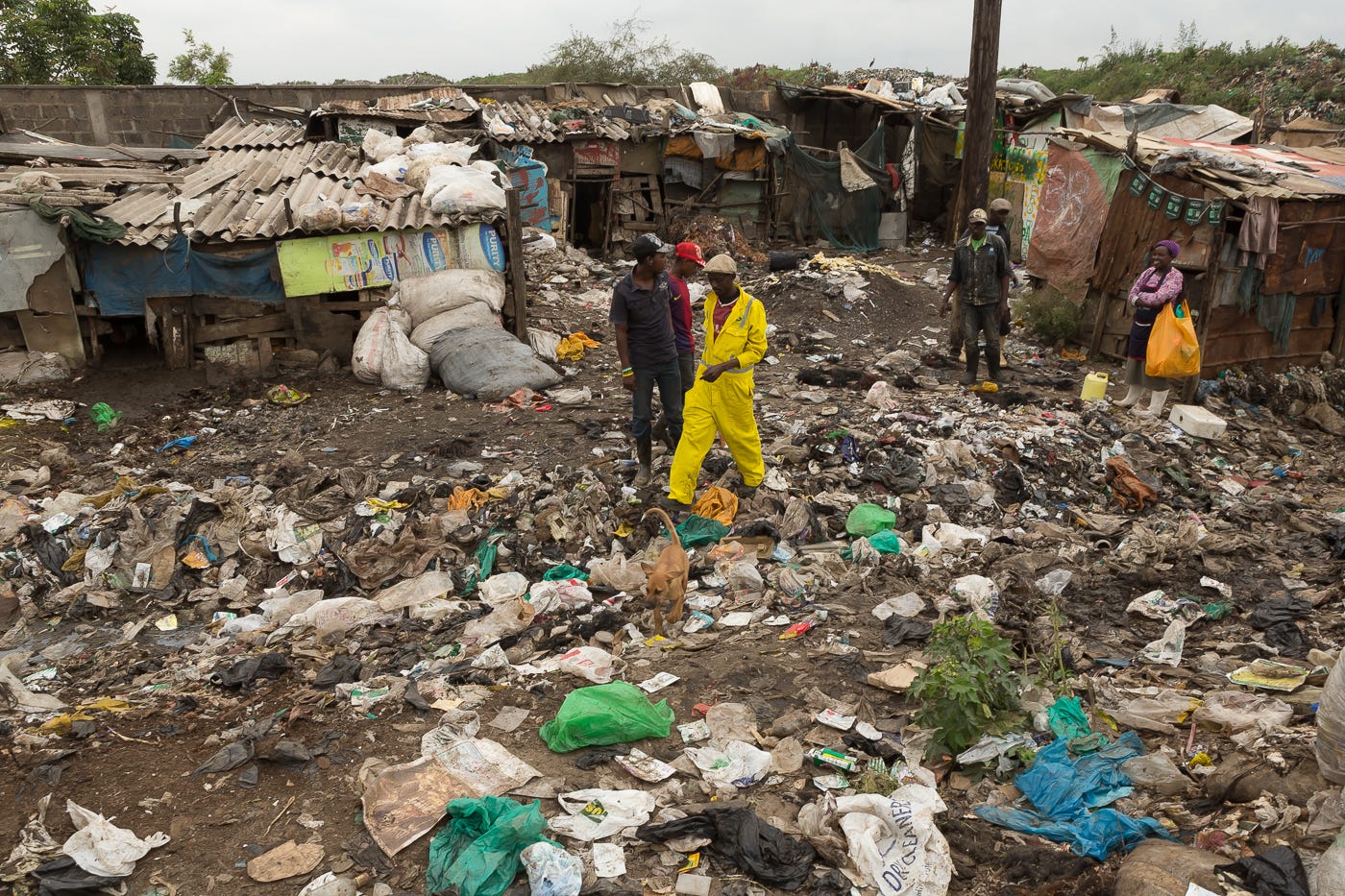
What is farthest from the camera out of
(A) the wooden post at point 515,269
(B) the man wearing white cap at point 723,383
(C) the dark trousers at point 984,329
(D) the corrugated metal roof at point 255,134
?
(D) the corrugated metal roof at point 255,134

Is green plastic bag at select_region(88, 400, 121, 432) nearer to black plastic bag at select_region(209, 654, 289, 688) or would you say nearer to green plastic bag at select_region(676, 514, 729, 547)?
black plastic bag at select_region(209, 654, 289, 688)

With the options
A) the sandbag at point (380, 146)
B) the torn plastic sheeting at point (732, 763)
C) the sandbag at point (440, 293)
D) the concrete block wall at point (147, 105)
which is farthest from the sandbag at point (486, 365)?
the concrete block wall at point (147, 105)

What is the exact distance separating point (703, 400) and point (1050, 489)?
272 centimetres

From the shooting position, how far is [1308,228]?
894cm

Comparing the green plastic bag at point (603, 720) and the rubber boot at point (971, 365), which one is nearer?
the green plastic bag at point (603, 720)

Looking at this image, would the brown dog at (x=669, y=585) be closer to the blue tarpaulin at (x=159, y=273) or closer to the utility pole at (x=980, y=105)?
the blue tarpaulin at (x=159, y=273)

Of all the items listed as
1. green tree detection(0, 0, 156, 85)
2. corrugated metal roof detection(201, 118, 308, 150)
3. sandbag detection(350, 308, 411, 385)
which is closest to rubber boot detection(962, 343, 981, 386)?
sandbag detection(350, 308, 411, 385)

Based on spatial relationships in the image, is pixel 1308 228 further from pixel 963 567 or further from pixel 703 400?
pixel 703 400

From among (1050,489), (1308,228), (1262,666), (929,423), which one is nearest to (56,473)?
(929,423)

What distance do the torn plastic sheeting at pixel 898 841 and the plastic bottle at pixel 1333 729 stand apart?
120cm

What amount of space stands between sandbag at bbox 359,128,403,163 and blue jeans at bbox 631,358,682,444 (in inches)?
260

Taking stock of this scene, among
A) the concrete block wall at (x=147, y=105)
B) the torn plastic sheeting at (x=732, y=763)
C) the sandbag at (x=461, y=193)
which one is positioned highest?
→ the concrete block wall at (x=147, y=105)

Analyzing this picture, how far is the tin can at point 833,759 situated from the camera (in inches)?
144

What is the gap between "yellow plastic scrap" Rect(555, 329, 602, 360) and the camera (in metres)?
10.3
